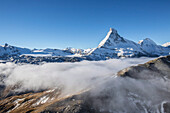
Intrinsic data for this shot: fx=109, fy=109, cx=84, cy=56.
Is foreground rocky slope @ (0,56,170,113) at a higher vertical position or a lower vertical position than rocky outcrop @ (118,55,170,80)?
lower

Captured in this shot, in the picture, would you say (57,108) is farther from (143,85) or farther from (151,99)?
(143,85)

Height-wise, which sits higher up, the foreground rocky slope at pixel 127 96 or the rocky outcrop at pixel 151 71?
the rocky outcrop at pixel 151 71

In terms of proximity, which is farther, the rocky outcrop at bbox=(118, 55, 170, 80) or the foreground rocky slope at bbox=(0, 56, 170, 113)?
the rocky outcrop at bbox=(118, 55, 170, 80)

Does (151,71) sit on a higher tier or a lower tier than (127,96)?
higher

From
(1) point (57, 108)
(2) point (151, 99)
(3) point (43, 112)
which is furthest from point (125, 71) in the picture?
(3) point (43, 112)

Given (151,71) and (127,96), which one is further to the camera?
(151,71)

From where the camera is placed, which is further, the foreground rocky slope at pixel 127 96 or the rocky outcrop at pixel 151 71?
the rocky outcrop at pixel 151 71

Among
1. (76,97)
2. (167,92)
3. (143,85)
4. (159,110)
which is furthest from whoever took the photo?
(143,85)

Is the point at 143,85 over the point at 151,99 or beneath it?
over

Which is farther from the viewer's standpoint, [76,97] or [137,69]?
[137,69]

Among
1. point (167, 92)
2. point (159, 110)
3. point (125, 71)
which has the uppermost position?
point (125, 71)

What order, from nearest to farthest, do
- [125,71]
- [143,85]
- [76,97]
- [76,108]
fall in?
[76,108] → [76,97] → [143,85] → [125,71]
